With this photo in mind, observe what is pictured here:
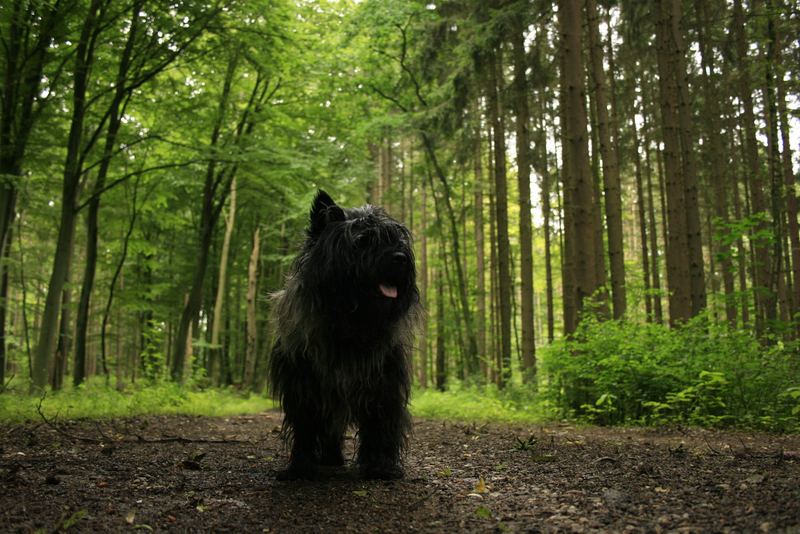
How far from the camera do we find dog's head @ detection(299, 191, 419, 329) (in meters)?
3.53

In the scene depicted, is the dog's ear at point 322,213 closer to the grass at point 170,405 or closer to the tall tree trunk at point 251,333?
the grass at point 170,405

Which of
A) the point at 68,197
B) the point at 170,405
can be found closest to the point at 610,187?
the point at 170,405

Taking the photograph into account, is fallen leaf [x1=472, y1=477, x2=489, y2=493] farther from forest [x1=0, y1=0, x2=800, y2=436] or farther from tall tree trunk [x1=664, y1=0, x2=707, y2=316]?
tall tree trunk [x1=664, y1=0, x2=707, y2=316]

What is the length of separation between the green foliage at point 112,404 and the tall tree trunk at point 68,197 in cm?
74

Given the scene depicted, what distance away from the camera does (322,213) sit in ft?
13.0

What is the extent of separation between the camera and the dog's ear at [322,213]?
12.9 feet

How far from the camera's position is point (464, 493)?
3.37 metres

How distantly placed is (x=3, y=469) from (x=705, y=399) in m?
7.31

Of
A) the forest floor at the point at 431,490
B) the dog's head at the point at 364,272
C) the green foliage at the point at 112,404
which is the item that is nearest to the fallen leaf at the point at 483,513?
the forest floor at the point at 431,490

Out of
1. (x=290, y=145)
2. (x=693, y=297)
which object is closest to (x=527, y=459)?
(x=693, y=297)

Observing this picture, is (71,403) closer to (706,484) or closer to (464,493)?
(464,493)

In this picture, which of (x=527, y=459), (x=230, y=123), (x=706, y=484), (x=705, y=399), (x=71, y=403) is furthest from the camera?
(x=230, y=123)

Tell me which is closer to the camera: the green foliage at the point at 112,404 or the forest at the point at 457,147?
the green foliage at the point at 112,404

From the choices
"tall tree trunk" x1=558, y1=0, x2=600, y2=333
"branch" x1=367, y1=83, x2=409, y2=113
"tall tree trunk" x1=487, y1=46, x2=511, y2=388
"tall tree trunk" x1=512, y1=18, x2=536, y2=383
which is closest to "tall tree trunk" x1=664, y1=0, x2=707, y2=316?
"tall tree trunk" x1=558, y1=0, x2=600, y2=333
